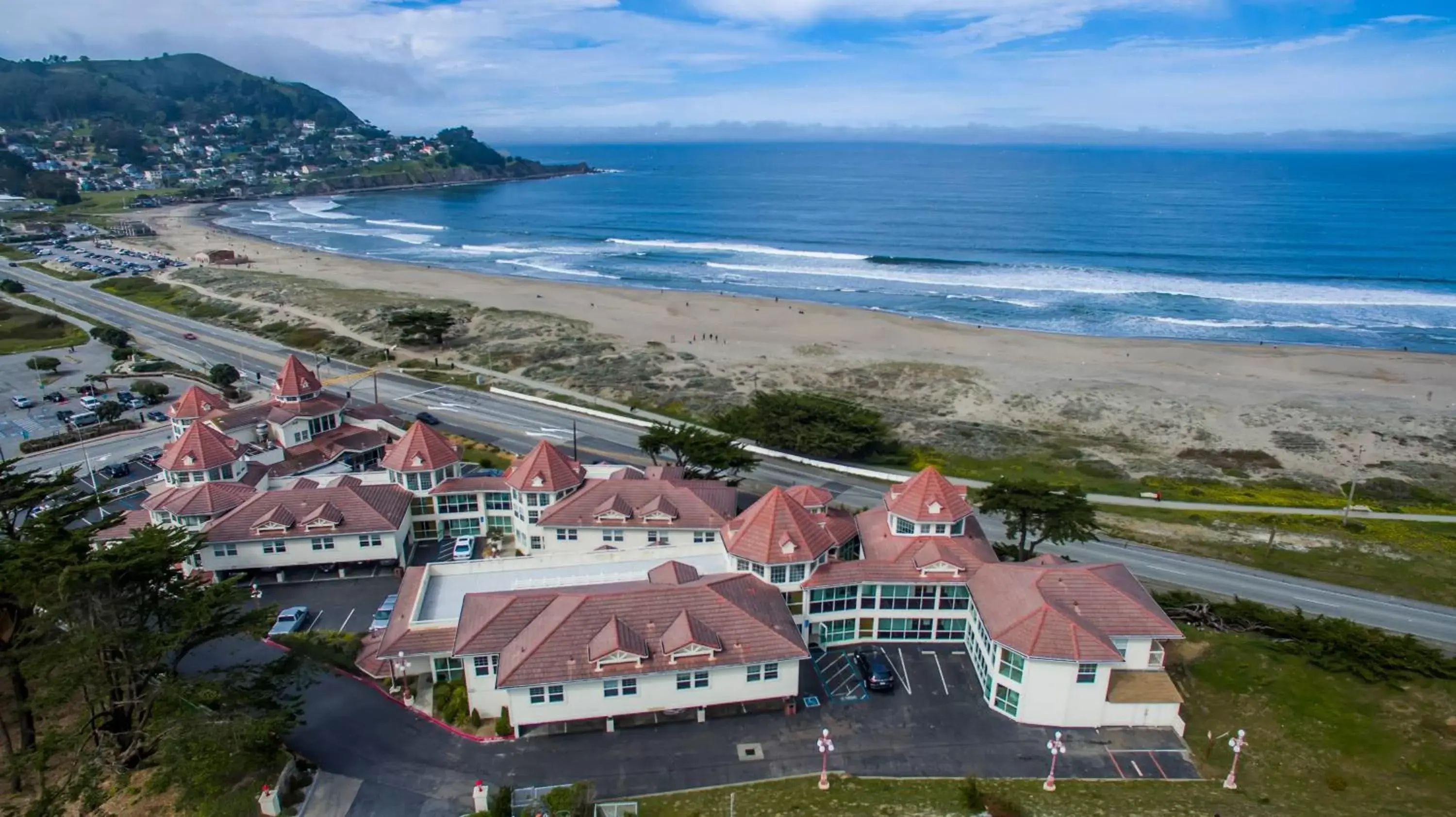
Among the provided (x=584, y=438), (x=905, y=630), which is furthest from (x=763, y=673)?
(x=584, y=438)

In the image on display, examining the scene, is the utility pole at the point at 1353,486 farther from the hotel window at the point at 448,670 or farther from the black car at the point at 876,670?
the hotel window at the point at 448,670

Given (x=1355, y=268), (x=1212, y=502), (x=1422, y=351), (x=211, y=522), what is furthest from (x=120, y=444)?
(x=1355, y=268)

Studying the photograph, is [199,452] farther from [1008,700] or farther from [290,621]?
[1008,700]

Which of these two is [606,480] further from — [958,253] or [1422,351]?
[958,253]

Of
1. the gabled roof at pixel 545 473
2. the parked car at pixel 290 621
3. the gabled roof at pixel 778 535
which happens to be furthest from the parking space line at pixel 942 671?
the parked car at pixel 290 621

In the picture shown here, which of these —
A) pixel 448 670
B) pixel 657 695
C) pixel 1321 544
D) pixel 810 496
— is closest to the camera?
pixel 657 695
